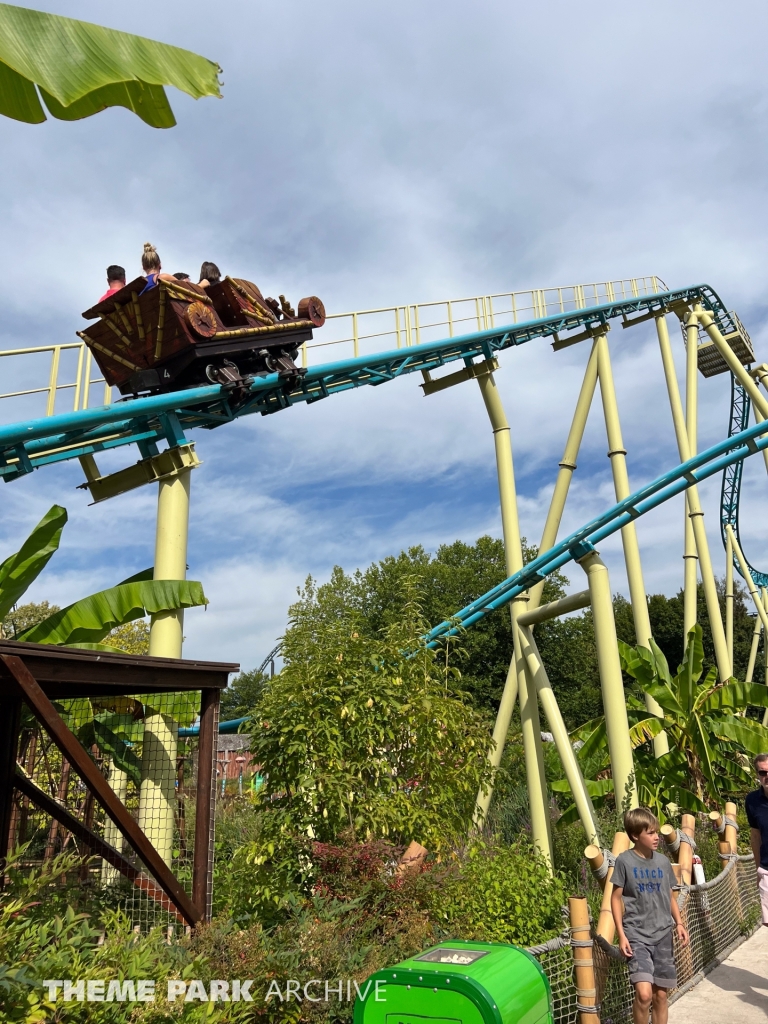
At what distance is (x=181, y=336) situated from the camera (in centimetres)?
686

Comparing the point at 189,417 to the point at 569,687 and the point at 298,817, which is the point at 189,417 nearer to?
the point at 298,817

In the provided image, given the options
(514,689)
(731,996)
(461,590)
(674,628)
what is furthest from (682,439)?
(674,628)

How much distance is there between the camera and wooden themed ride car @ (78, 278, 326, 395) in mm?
6859

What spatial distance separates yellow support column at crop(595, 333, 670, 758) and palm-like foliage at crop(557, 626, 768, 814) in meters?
0.20

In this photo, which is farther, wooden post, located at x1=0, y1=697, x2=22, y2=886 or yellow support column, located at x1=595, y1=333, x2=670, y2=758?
yellow support column, located at x1=595, y1=333, x2=670, y2=758

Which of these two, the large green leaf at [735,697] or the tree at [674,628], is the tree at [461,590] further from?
the large green leaf at [735,697]

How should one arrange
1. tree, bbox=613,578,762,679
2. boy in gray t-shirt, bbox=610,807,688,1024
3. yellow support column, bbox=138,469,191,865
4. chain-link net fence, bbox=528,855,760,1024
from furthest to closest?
tree, bbox=613,578,762,679
yellow support column, bbox=138,469,191,865
chain-link net fence, bbox=528,855,760,1024
boy in gray t-shirt, bbox=610,807,688,1024

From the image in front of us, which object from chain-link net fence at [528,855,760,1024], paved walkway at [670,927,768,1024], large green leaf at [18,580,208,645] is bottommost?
paved walkway at [670,927,768,1024]

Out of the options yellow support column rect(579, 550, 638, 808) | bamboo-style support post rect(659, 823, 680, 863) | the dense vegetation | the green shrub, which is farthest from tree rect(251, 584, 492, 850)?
yellow support column rect(579, 550, 638, 808)

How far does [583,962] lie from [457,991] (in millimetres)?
1529

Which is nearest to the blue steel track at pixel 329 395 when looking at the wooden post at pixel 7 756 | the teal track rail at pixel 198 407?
the teal track rail at pixel 198 407

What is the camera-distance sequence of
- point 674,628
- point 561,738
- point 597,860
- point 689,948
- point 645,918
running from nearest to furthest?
point 645,918 < point 597,860 < point 689,948 < point 561,738 < point 674,628

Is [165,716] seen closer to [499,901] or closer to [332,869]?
[332,869]

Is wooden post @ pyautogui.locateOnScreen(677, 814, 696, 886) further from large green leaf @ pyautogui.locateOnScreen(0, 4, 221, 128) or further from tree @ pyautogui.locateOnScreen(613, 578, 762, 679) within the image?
tree @ pyautogui.locateOnScreen(613, 578, 762, 679)
